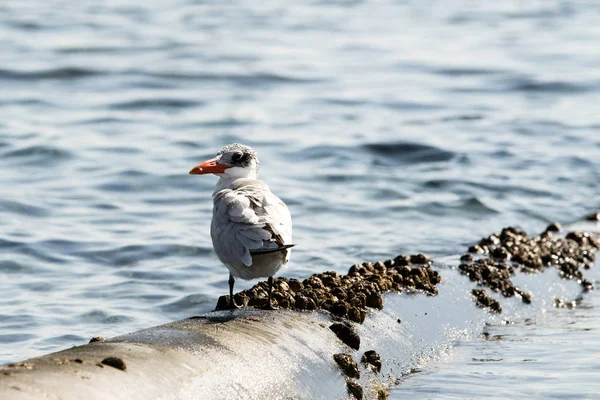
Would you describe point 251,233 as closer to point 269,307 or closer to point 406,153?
point 269,307

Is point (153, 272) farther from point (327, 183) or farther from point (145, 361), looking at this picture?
point (145, 361)

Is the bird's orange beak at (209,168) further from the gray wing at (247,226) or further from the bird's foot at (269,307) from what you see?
the bird's foot at (269,307)

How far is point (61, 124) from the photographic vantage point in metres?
13.5

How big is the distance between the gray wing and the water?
3.22 feet

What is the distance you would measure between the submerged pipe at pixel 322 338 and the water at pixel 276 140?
0.69ft

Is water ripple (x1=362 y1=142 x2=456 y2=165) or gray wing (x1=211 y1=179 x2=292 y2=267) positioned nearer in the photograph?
gray wing (x1=211 y1=179 x2=292 y2=267)

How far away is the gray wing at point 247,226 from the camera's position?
15.7 ft

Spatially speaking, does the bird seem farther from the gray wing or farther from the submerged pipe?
the submerged pipe

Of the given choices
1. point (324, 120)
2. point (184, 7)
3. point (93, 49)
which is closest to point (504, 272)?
point (324, 120)

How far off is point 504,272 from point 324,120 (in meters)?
8.30

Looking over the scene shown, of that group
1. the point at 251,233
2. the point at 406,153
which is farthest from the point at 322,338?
the point at 406,153

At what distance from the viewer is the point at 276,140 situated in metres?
13.2

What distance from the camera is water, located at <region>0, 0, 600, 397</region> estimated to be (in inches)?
314

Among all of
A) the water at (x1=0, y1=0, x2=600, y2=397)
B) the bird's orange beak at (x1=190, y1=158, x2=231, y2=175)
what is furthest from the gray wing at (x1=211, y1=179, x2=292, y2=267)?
the water at (x1=0, y1=0, x2=600, y2=397)
